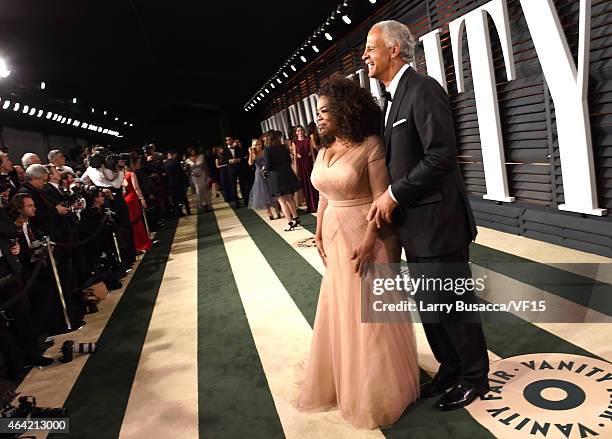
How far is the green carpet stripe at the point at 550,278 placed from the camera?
3.27 m

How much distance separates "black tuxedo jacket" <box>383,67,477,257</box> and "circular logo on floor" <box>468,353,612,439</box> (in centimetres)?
79

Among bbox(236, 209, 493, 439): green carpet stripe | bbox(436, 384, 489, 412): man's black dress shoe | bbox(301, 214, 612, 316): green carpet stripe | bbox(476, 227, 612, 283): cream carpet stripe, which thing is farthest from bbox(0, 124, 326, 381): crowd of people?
bbox(301, 214, 612, 316): green carpet stripe

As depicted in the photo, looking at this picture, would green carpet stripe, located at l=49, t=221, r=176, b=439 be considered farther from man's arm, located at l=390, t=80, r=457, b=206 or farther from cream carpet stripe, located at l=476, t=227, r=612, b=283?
cream carpet stripe, located at l=476, t=227, r=612, b=283

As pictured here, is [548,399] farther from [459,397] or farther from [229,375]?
[229,375]

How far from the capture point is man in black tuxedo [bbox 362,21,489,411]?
1975 mm

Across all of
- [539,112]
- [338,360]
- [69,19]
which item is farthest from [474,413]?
[69,19]

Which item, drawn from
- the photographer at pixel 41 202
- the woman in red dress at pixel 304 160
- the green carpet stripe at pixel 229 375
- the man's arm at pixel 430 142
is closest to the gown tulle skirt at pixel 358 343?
the man's arm at pixel 430 142

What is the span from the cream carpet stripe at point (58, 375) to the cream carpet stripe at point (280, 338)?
4.19 ft

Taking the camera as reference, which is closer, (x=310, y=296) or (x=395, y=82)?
(x=395, y=82)

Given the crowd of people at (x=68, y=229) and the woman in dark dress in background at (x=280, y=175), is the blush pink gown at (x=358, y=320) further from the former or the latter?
the woman in dark dress in background at (x=280, y=175)

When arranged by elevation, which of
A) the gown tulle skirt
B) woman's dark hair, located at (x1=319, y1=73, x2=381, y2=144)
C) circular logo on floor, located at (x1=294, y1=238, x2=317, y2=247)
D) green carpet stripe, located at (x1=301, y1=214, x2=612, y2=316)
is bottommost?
green carpet stripe, located at (x1=301, y1=214, x2=612, y2=316)

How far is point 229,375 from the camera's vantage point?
10.1 feet

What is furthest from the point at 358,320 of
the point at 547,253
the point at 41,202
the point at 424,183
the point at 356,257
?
the point at 41,202

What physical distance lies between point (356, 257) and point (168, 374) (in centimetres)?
175
